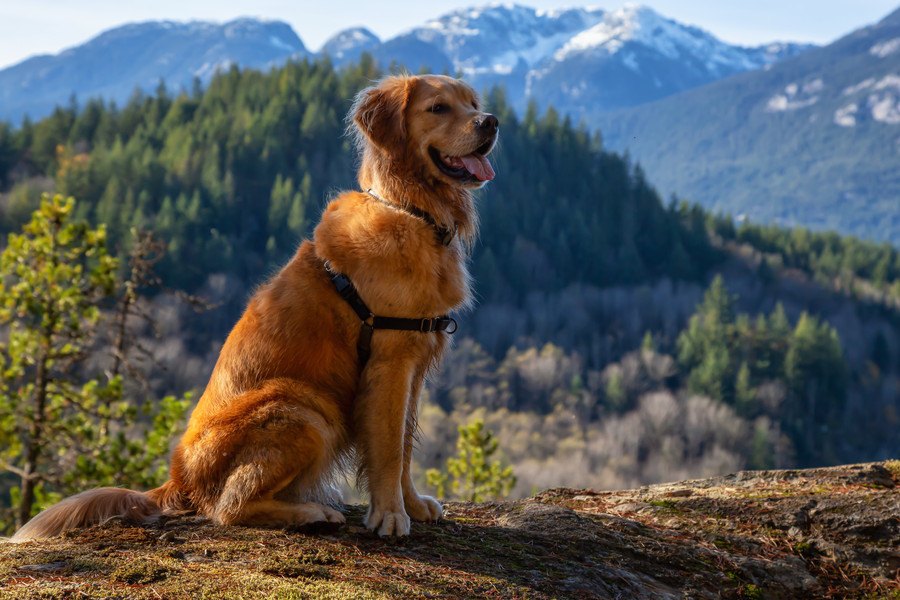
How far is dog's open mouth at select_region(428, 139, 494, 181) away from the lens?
17.9 feet

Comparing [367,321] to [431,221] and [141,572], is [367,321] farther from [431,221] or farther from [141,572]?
[141,572]

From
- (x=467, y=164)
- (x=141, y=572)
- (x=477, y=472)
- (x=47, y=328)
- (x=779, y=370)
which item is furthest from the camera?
(x=779, y=370)

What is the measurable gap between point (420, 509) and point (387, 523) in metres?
0.51

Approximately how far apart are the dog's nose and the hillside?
95.7 inches

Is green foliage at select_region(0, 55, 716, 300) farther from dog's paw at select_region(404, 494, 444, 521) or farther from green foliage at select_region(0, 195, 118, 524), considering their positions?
dog's paw at select_region(404, 494, 444, 521)

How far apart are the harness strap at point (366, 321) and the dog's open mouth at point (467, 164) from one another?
3.03 ft

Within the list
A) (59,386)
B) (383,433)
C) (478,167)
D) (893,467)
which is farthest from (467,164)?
(59,386)

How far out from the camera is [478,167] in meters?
5.46

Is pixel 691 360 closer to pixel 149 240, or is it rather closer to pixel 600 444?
pixel 600 444

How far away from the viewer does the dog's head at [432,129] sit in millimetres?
5426

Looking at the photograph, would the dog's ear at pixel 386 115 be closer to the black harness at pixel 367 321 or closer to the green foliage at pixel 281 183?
the black harness at pixel 367 321

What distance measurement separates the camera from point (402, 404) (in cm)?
503

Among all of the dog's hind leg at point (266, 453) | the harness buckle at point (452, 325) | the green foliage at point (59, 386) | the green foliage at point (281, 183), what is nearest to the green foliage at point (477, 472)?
the green foliage at point (59, 386)

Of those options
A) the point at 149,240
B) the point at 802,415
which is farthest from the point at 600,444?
the point at 149,240
